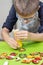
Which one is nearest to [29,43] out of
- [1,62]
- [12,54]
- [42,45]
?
[42,45]

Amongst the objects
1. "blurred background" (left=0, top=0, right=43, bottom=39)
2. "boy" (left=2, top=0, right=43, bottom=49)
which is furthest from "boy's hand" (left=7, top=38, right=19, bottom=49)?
"blurred background" (left=0, top=0, right=43, bottom=39)

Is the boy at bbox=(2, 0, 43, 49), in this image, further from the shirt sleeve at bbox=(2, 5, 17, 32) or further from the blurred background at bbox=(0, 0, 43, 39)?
the blurred background at bbox=(0, 0, 43, 39)

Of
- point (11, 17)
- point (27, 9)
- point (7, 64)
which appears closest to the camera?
point (7, 64)

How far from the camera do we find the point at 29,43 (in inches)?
45.2

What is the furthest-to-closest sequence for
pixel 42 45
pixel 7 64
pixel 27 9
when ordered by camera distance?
1. pixel 42 45
2. pixel 27 9
3. pixel 7 64

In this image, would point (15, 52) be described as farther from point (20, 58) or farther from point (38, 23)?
point (38, 23)

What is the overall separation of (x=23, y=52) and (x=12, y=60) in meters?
0.12

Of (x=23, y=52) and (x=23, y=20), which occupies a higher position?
(x=23, y=20)

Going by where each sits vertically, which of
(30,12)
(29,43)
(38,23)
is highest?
(30,12)

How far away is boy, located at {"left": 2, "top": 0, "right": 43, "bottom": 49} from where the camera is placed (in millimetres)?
978

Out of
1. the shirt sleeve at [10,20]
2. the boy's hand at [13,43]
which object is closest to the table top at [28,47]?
the boy's hand at [13,43]

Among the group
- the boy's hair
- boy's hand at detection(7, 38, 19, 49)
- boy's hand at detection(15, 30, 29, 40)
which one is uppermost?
the boy's hair

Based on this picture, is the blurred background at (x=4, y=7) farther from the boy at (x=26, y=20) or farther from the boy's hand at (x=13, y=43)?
the boy's hand at (x=13, y=43)

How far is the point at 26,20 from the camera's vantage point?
103 cm
